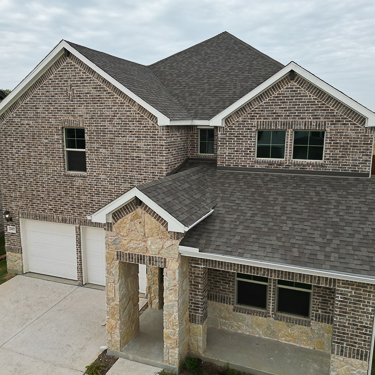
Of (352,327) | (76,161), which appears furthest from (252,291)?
(76,161)

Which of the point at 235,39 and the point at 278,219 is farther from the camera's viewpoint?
the point at 235,39

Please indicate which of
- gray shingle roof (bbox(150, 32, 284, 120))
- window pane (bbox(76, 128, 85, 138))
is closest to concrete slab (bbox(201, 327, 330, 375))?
gray shingle roof (bbox(150, 32, 284, 120))

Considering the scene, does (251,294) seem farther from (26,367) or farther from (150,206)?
(26,367)

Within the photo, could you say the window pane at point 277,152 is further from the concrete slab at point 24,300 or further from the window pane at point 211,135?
the concrete slab at point 24,300

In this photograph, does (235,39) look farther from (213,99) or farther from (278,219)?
(278,219)

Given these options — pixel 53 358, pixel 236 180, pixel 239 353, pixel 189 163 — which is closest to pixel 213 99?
pixel 189 163

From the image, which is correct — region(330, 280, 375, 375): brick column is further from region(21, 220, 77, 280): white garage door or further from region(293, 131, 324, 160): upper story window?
region(21, 220, 77, 280): white garage door

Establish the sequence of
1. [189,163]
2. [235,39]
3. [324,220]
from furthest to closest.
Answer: [235,39]
[189,163]
[324,220]
